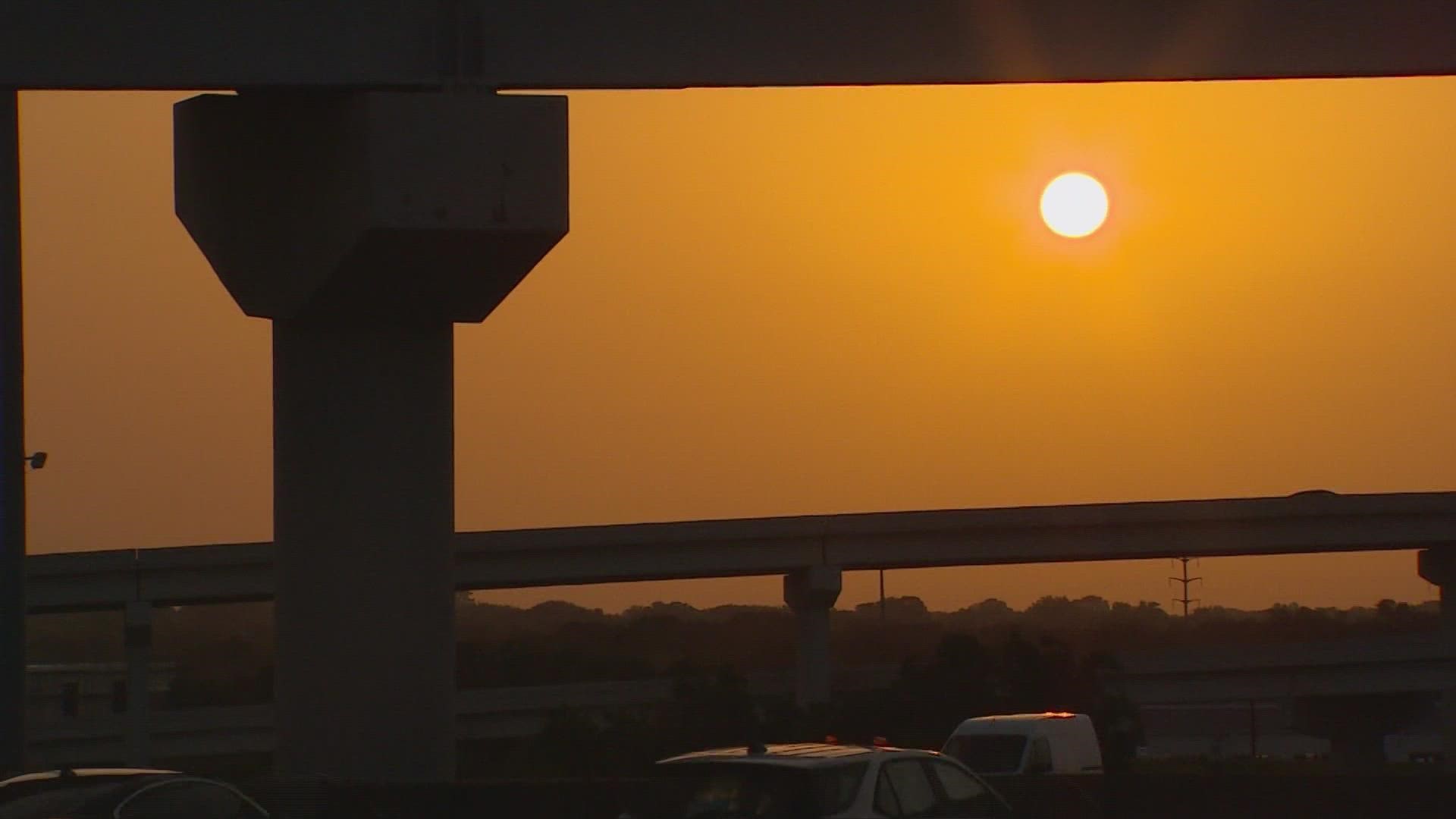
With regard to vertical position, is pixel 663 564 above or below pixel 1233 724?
above

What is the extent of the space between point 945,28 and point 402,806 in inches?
384

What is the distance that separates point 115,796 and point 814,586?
51.9m

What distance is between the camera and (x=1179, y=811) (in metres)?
22.3

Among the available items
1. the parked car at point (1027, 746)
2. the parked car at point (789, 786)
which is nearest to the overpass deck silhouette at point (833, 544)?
the parked car at point (1027, 746)

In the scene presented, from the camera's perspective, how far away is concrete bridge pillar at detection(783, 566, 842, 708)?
65.8 m

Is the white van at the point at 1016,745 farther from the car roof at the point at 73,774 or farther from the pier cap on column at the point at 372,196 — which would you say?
the car roof at the point at 73,774

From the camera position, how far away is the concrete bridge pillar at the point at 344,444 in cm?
2198

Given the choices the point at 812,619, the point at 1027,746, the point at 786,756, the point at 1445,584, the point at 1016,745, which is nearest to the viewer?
the point at 786,756

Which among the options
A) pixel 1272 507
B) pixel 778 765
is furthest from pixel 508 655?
pixel 778 765

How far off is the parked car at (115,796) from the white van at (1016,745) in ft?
47.4

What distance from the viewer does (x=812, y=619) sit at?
67812 millimetres

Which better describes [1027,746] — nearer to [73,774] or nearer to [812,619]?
[73,774]

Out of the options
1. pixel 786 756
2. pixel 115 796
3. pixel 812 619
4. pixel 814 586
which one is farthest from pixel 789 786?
pixel 812 619

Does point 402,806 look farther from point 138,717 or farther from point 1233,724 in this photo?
point 1233,724
